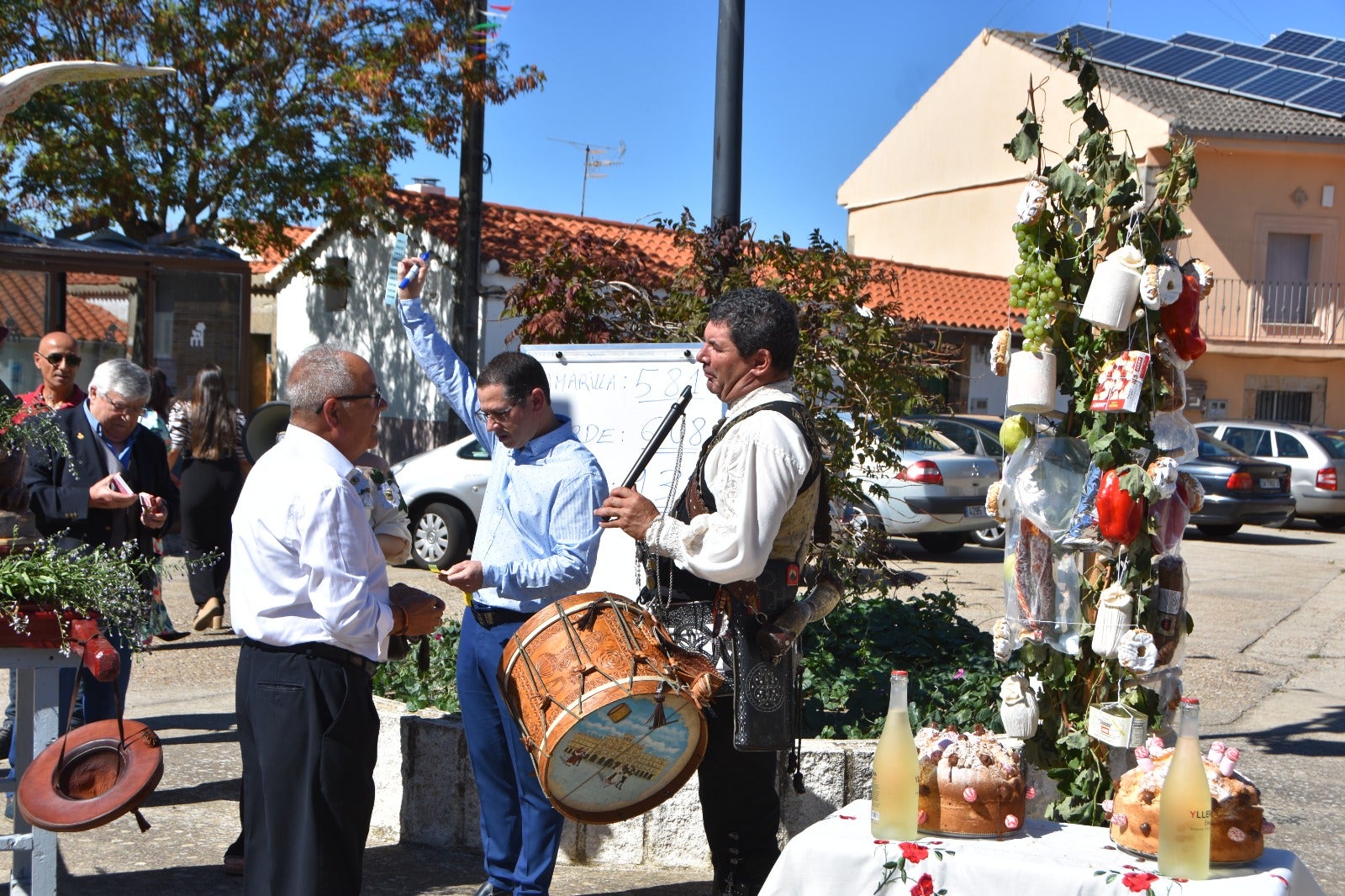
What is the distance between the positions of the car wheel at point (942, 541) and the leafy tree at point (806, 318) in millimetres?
8695

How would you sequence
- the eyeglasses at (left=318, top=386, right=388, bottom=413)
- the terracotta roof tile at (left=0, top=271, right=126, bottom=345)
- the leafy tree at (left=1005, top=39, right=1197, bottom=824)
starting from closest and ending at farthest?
the eyeglasses at (left=318, top=386, right=388, bottom=413) → the leafy tree at (left=1005, top=39, right=1197, bottom=824) → the terracotta roof tile at (left=0, top=271, right=126, bottom=345)

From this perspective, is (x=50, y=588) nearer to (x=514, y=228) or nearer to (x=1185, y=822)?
(x=1185, y=822)

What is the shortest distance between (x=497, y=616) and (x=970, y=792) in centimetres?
172

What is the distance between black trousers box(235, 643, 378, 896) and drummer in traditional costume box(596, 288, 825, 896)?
0.87 m

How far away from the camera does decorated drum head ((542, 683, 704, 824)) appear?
11.0 ft

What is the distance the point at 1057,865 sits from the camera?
296cm

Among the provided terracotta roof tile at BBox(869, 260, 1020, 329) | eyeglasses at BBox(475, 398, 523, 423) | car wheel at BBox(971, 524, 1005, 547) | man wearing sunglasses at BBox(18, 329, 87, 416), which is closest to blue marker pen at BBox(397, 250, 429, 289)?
eyeglasses at BBox(475, 398, 523, 423)

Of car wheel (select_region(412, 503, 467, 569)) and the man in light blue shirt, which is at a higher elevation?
the man in light blue shirt

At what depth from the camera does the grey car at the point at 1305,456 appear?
1977 centimetres

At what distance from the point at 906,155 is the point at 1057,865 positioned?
32.2 metres

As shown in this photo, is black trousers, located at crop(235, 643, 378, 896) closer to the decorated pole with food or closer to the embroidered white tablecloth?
the embroidered white tablecloth

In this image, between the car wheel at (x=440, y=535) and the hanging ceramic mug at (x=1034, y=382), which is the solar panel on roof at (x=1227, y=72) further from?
the hanging ceramic mug at (x=1034, y=382)

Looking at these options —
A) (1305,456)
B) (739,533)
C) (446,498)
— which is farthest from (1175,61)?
(739,533)

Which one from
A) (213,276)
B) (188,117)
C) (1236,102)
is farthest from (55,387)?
(1236,102)
